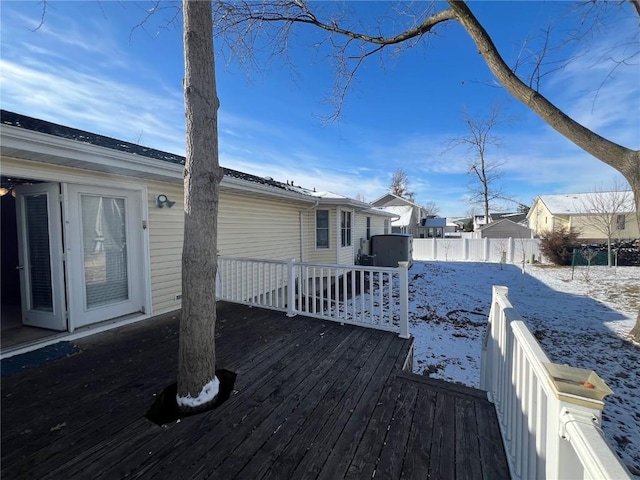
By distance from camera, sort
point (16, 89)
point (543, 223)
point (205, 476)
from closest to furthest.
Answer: point (205, 476) < point (16, 89) < point (543, 223)

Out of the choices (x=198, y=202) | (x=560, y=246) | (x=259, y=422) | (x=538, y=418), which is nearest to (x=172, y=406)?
(x=259, y=422)

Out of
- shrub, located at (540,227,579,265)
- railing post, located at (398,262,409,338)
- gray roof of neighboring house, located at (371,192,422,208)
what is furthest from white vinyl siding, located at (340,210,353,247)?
gray roof of neighboring house, located at (371,192,422,208)

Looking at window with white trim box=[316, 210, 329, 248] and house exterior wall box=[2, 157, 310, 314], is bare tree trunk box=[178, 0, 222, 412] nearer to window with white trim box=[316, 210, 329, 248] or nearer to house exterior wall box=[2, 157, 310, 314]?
house exterior wall box=[2, 157, 310, 314]

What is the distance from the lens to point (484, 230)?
24.2 m

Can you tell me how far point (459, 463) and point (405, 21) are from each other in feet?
21.8

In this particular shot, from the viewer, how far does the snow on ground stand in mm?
3592

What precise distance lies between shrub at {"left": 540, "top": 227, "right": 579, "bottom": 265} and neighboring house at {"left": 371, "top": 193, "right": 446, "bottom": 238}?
8725mm

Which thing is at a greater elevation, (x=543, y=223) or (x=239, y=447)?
(x=543, y=223)

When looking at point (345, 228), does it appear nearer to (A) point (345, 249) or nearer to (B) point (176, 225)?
(A) point (345, 249)

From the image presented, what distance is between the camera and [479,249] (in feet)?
54.5

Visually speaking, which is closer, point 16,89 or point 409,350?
point 409,350

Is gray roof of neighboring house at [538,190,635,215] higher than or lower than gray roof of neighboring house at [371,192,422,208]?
lower

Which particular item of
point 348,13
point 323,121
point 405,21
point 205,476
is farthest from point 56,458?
point 405,21

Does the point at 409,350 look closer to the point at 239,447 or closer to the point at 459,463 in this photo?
the point at 459,463
